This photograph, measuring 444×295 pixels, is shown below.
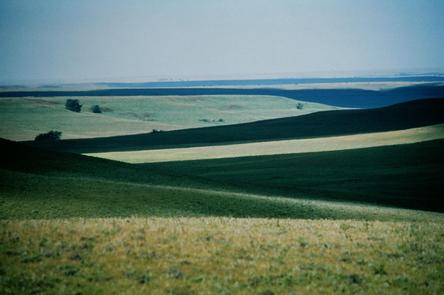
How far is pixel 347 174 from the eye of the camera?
59031 mm

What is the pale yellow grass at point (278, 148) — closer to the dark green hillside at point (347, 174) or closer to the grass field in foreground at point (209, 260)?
the dark green hillside at point (347, 174)

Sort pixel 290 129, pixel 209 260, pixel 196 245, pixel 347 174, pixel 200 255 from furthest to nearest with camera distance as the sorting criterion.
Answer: pixel 290 129
pixel 347 174
pixel 196 245
pixel 200 255
pixel 209 260

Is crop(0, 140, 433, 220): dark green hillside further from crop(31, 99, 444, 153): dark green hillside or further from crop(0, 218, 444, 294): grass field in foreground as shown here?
crop(31, 99, 444, 153): dark green hillside

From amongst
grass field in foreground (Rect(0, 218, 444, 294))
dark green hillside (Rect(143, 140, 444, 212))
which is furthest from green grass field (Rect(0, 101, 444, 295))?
dark green hillside (Rect(143, 140, 444, 212))

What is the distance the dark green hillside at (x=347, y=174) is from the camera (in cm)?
4628

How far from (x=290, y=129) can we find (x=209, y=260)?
361ft

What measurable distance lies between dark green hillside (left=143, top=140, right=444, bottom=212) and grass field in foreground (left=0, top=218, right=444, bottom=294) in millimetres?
27153

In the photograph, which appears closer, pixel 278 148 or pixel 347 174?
pixel 347 174

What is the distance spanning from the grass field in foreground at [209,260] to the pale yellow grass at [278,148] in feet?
203

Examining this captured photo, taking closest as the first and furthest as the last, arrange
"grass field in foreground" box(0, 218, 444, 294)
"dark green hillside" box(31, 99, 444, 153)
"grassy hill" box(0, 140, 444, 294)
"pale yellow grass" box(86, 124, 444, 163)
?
"grass field in foreground" box(0, 218, 444, 294)
"grassy hill" box(0, 140, 444, 294)
"pale yellow grass" box(86, 124, 444, 163)
"dark green hillside" box(31, 99, 444, 153)

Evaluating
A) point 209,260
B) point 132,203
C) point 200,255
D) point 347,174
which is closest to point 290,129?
point 347,174

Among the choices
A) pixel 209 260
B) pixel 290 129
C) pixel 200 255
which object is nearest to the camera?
pixel 209 260

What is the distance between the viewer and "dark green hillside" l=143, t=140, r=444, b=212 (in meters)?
46.3

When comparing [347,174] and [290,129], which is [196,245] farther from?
[290,129]
